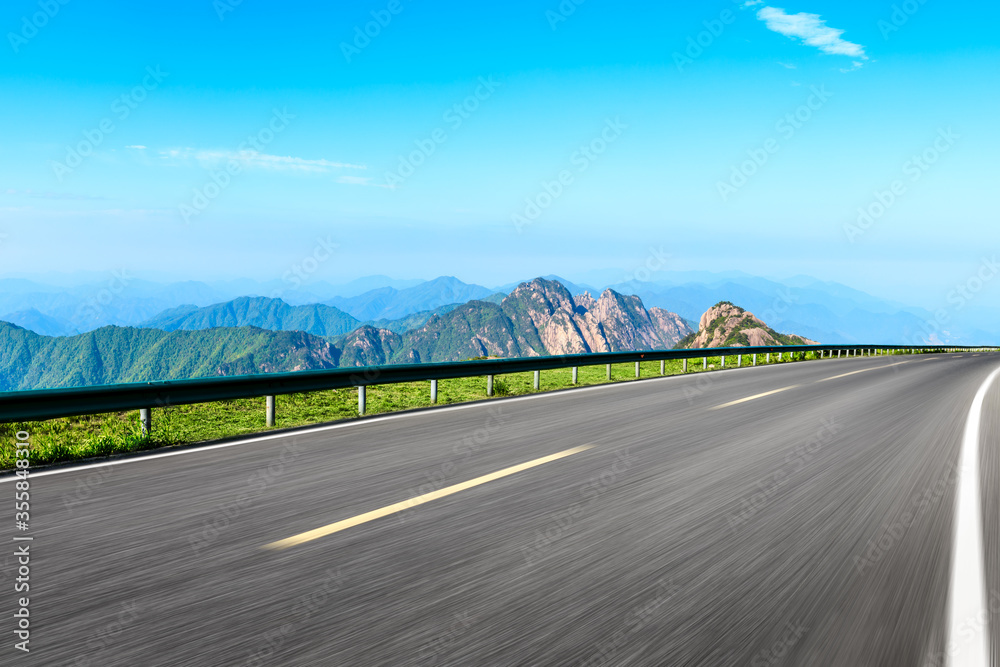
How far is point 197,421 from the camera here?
10867mm

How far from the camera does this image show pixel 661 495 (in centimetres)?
560

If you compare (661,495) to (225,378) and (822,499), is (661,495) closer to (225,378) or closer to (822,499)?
(822,499)

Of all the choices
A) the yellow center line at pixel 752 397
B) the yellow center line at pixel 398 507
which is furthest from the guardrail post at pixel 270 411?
the yellow center line at pixel 752 397

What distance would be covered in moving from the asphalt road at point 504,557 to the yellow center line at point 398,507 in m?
0.07

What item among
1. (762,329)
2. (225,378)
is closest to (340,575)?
(225,378)

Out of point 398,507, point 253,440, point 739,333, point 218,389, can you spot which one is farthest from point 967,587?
point 739,333

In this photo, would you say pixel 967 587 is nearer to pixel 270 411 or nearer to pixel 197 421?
pixel 270 411

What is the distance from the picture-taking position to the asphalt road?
293cm

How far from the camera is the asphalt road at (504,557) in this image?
293 centimetres

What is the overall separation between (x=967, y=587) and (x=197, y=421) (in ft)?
34.6

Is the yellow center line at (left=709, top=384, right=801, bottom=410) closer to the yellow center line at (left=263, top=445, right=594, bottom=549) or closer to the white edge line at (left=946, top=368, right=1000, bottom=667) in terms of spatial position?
the white edge line at (left=946, top=368, right=1000, bottom=667)

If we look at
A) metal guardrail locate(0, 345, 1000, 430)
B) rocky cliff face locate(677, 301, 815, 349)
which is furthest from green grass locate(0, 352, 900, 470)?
rocky cliff face locate(677, 301, 815, 349)

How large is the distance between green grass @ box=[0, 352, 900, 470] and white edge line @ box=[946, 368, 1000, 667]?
8.17m

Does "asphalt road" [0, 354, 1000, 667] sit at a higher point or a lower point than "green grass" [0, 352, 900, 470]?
higher
